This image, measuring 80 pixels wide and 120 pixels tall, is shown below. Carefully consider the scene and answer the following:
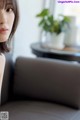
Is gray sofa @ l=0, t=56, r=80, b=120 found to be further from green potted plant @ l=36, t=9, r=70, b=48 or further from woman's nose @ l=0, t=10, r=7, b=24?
woman's nose @ l=0, t=10, r=7, b=24

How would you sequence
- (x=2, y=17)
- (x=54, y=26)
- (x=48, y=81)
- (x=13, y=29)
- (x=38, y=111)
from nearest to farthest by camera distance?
(x=2, y=17) < (x=13, y=29) < (x=38, y=111) < (x=48, y=81) < (x=54, y=26)

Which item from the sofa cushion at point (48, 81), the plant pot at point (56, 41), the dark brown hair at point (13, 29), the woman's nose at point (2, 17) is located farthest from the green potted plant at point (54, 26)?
the woman's nose at point (2, 17)

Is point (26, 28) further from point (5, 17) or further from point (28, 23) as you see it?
point (5, 17)

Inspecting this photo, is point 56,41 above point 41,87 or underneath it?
above

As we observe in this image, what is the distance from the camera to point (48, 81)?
52.7 inches

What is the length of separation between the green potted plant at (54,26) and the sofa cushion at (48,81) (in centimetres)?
42

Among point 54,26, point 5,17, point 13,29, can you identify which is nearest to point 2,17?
point 5,17

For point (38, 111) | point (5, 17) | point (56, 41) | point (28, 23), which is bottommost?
point (38, 111)

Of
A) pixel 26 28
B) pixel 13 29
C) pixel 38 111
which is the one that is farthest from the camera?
pixel 26 28

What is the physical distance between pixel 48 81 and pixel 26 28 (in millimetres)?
743

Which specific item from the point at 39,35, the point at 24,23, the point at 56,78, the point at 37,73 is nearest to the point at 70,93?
the point at 56,78

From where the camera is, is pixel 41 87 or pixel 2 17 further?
pixel 41 87

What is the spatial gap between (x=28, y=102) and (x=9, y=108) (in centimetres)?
13

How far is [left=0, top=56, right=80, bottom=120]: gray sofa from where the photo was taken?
1.26m
